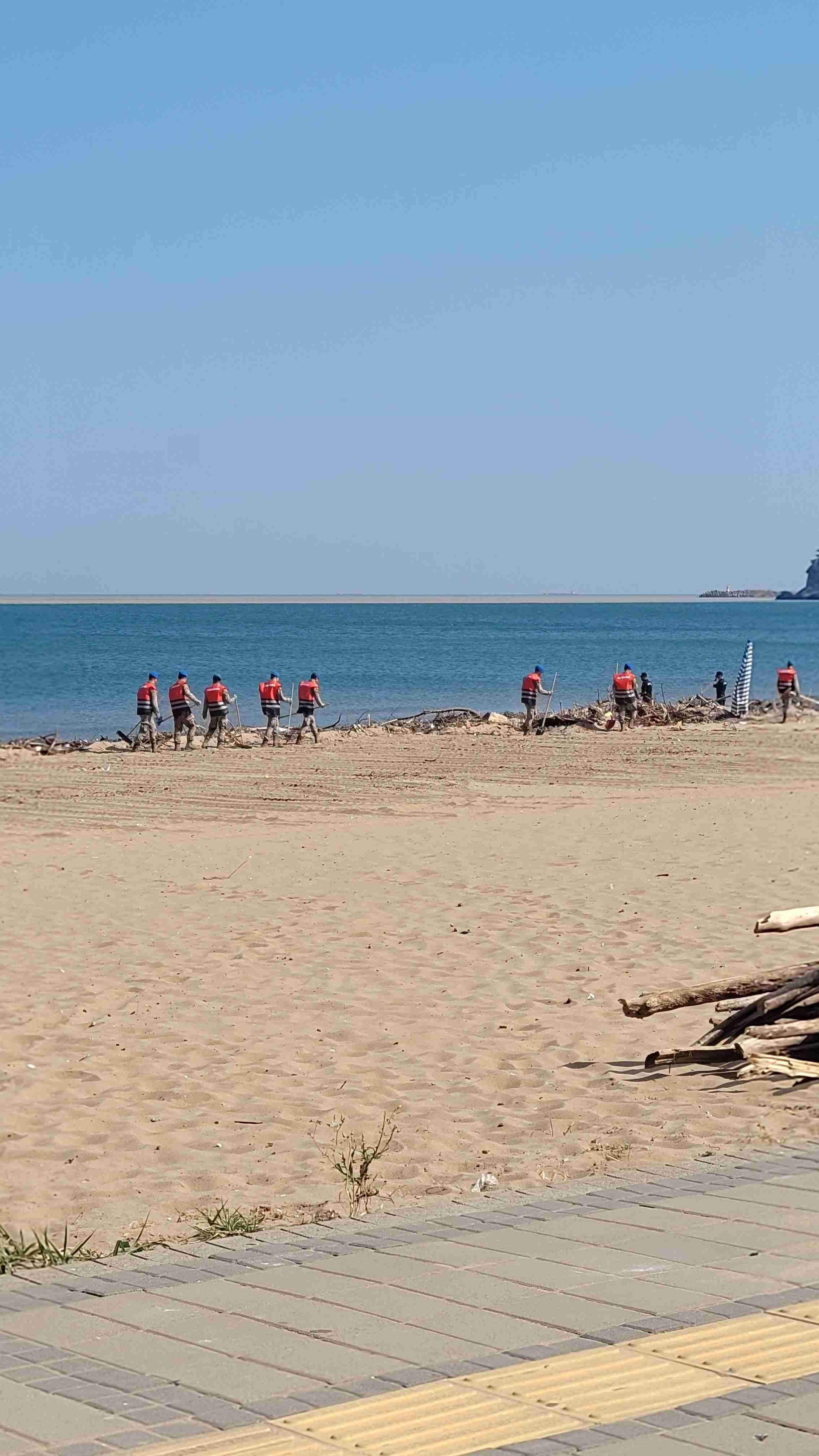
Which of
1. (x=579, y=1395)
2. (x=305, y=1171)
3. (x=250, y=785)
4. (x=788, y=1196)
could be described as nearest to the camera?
(x=579, y=1395)

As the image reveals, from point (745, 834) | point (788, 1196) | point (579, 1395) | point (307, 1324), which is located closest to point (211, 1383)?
point (307, 1324)

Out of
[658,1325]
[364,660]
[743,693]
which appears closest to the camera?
[658,1325]

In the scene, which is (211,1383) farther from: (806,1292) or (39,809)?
(39,809)

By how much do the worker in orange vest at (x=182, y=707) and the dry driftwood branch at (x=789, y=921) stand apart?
2012 centimetres

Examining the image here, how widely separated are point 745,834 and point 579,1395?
13.5 metres

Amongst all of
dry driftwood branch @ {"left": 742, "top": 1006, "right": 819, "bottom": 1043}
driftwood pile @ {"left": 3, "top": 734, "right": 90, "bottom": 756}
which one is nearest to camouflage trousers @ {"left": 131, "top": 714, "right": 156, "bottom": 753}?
driftwood pile @ {"left": 3, "top": 734, "right": 90, "bottom": 756}

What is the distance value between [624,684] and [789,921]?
23773mm

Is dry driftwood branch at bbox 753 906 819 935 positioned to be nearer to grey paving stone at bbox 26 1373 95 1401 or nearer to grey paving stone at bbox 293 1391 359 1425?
grey paving stone at bbox 293 1391 359 1425

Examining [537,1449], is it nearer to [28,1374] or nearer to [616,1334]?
[616,1334]

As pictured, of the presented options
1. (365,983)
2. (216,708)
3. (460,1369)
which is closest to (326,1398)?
(460,1369)

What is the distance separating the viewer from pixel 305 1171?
21.2ft

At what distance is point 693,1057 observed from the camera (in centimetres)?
793

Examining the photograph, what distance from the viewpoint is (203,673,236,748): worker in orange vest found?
93.2 feet

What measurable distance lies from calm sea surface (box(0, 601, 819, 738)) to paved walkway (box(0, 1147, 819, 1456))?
34.6 meters
